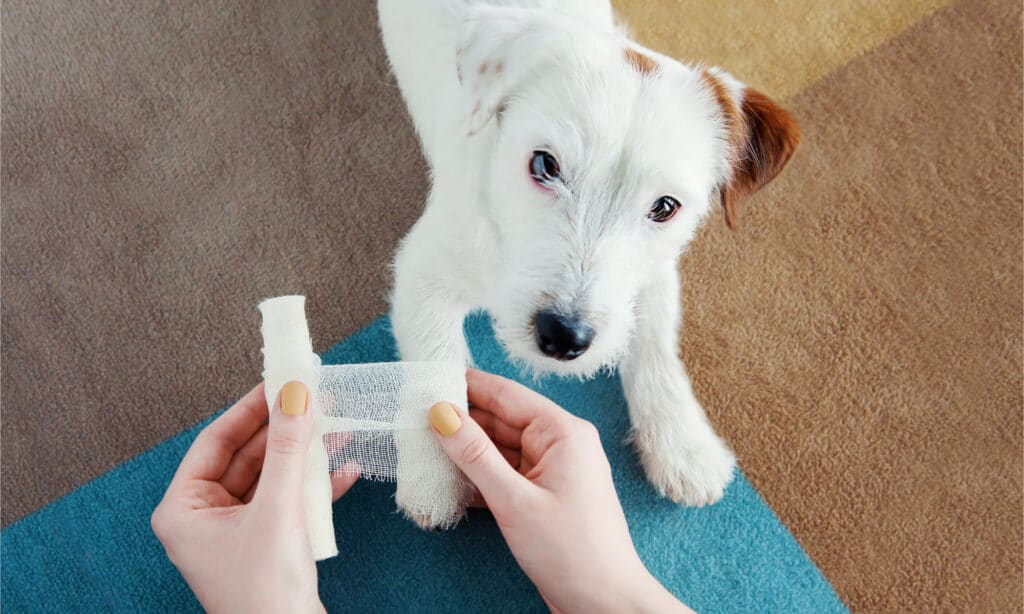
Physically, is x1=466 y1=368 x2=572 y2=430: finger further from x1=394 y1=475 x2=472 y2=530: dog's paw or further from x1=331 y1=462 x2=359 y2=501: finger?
x1=331 y1=462 x2=359 y2=501: finger

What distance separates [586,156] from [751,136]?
1.51 ft

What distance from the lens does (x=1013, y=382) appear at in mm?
2234

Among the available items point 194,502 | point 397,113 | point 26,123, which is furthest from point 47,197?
point 194,502

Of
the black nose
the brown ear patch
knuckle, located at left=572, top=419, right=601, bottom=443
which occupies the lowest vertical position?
knuckle, located at left=572, top=419, right=601, bottom=443

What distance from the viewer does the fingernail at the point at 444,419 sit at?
4.86ft

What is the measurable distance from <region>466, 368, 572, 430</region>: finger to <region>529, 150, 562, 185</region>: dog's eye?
0.54 meters

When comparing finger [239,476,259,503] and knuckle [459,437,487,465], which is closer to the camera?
knuckle [459,437,487,465]

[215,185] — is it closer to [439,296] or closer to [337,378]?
[439,296]

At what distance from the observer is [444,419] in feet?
4.89

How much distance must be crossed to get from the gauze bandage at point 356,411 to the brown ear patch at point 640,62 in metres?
0.78

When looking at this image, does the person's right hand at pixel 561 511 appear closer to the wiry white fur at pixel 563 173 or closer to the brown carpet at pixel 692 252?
the wiry white fur at pixel 563 173

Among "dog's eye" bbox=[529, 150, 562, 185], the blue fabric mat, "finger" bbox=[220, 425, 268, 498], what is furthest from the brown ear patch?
"finger" bbox=[220, 425, 268, 498]

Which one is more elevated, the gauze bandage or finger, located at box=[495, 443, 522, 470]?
the gauze bandage

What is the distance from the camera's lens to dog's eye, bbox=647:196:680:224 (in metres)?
1.51
